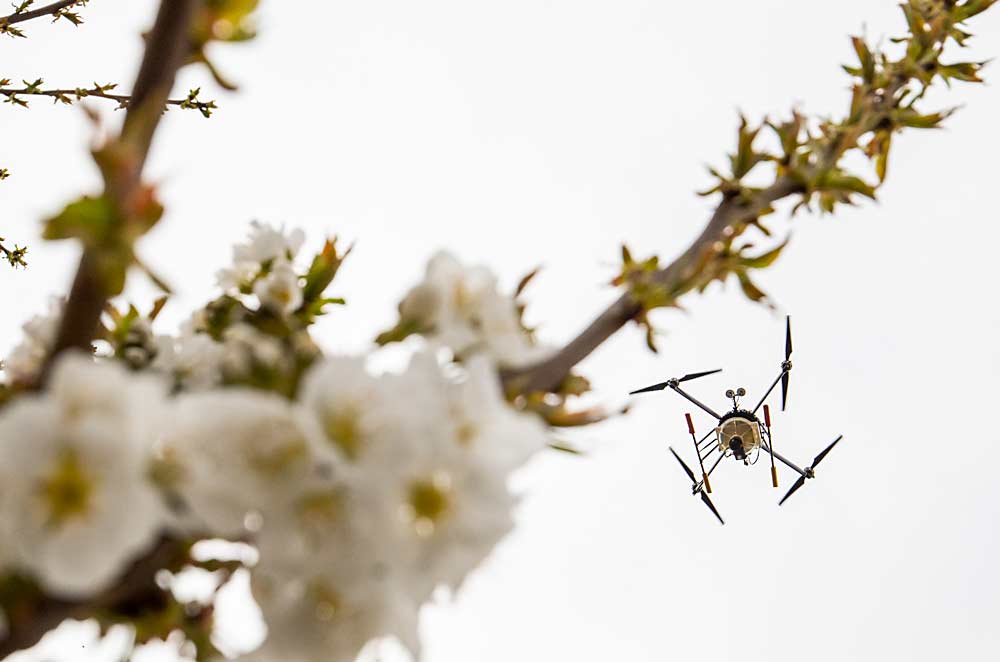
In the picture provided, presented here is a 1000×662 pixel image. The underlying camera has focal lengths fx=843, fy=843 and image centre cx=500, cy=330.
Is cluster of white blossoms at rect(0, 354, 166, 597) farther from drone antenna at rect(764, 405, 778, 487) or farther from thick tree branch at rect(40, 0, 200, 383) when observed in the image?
drone antenna at rect(764, 405, 778, 487)

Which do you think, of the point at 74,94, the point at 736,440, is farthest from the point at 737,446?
the point at 74,94

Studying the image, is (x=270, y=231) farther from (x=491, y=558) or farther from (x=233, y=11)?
(x=491, y=558)

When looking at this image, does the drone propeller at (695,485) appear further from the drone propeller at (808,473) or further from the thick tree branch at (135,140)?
the thick tree branch at (135,140)

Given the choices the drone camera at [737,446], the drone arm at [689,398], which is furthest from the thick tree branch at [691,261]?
the drone camera at [737,446]

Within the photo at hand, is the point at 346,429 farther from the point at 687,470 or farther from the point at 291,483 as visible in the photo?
the point at 687,470

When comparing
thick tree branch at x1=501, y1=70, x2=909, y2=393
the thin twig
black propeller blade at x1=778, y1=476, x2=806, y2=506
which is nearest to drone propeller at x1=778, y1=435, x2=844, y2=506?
black propeller blade at x1=778, y1=476, x2=806, y2=506

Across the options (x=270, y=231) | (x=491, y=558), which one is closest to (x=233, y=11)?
(x=270, y=231)
